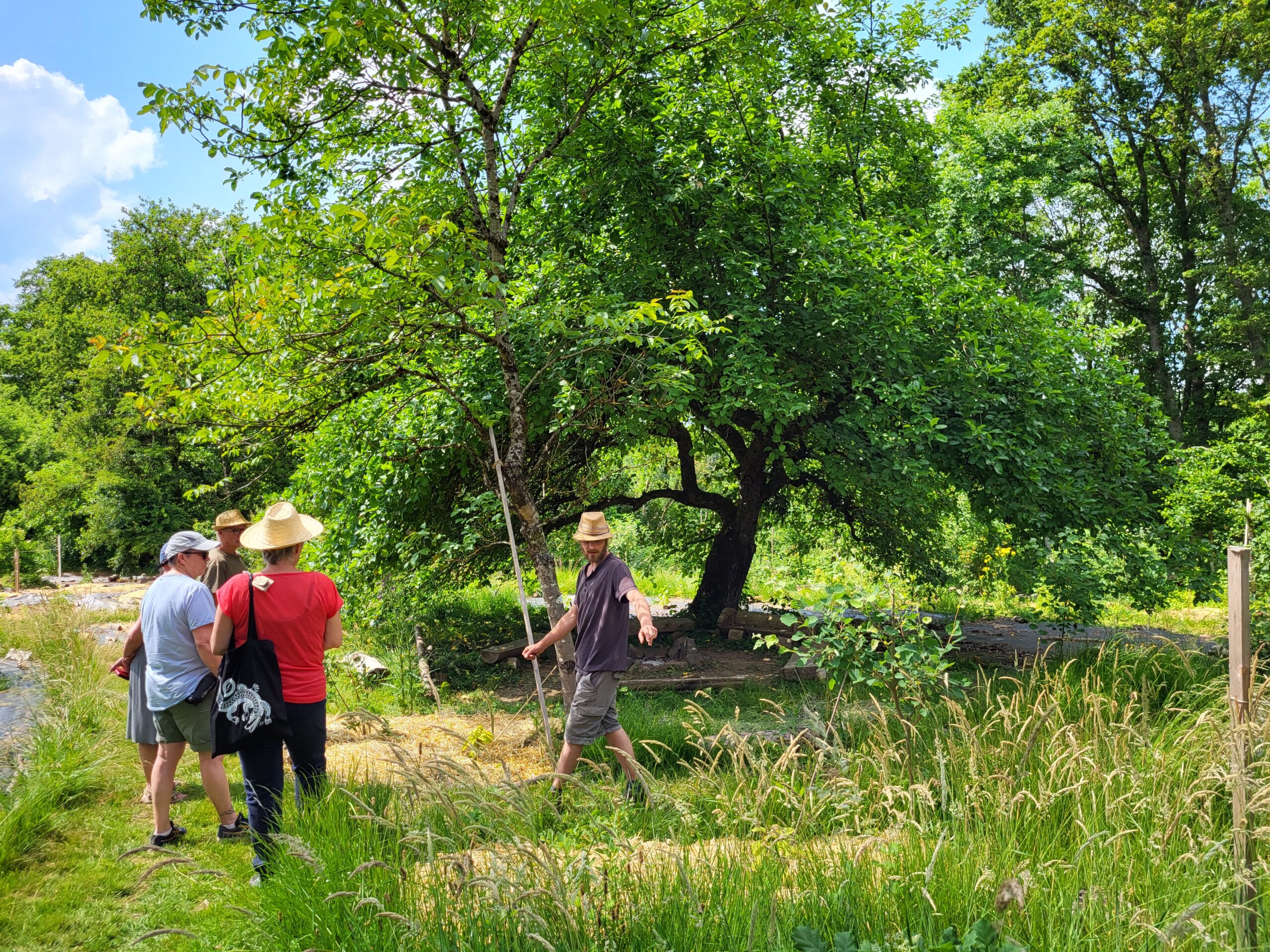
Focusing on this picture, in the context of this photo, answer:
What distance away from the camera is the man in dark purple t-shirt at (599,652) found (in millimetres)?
5195

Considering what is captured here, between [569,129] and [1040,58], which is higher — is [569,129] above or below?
below

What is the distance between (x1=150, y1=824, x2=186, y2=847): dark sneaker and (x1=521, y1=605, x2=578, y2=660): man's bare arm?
2.16m

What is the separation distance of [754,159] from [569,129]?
93.8 inches

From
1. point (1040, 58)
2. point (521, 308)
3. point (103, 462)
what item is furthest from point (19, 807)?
point (1040, 58)

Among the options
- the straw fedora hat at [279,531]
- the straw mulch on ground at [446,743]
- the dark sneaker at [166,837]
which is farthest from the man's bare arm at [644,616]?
the dark sneaker at [166,837]

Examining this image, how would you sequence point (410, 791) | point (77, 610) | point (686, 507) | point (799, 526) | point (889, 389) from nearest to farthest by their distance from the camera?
Result: point (410, 791), point (889, 389), point (77, 610), point (799, 526), point (686, 507)

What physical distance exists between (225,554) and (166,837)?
1.81 meters

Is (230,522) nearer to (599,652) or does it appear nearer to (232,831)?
(232,831)

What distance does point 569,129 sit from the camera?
6750mm

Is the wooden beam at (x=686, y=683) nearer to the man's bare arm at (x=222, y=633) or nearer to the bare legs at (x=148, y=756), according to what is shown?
the bare legs at (x=148, y=756)

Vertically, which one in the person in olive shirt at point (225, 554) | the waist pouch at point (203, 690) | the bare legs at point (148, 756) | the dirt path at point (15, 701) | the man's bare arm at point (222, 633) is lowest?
the dirt path at point (15, 701)

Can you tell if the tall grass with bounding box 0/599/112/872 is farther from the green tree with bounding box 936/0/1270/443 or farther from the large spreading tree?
the green tree with bounding box 936/0/1270/443

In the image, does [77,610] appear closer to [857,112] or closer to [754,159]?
[754,159]

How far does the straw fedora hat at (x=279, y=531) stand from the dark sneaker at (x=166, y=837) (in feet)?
5.60
